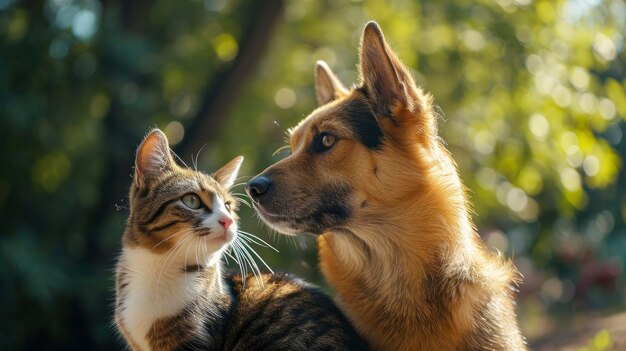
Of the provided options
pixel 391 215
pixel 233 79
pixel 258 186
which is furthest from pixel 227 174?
pixel 233 79

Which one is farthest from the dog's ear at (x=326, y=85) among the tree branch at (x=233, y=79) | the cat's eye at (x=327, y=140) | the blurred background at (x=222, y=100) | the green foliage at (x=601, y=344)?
the tree branch at (x=233, y=79)

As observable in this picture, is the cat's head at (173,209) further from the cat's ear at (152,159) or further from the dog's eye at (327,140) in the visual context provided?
the dog's eye at (327,140)

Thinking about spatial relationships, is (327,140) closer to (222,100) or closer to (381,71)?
(381,71)

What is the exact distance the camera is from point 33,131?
9.38 metres

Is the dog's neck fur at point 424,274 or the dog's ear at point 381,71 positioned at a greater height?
the dog's ear at point 381,71

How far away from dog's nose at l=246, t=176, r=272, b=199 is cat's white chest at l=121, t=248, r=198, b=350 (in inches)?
20.1

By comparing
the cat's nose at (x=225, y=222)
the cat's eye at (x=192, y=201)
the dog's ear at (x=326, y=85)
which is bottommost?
the cat's nose at (x=225, y=222)

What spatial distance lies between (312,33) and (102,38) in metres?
2.89

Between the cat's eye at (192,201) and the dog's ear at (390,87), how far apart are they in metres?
1.01

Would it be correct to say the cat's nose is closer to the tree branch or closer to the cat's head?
the cat's head

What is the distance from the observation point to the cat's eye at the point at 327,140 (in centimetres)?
395

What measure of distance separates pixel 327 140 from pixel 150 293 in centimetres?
112

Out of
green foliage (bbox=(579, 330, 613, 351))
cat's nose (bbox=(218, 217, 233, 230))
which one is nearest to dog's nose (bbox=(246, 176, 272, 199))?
cat's nose (bbox=(218, 217, 233, 230))

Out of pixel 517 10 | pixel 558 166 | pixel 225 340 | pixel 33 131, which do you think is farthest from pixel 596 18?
pixel 225 340
